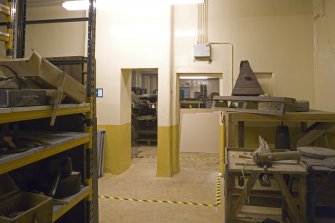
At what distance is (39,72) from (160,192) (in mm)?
3052

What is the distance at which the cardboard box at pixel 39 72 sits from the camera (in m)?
1.61

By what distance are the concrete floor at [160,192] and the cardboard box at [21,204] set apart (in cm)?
169

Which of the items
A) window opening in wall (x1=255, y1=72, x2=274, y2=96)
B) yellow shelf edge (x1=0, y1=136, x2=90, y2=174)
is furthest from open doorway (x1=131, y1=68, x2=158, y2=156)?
yellow shelf edge (x1=0, y1=136, x2=90, y2=174)

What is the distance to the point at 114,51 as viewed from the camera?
5.10 metres

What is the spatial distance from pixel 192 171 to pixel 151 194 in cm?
150

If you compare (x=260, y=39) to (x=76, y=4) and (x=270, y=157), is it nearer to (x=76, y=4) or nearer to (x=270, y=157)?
(x=270, y=157)

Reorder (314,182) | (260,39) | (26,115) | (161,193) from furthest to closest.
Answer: (260,39) → (161,193) → (314,182) → (26,115)

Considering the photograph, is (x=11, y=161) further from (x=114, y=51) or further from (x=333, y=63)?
(x=333, y=63)

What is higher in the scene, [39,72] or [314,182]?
[39,72]

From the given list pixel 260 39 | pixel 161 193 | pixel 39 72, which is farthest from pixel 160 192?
pixel 260 39

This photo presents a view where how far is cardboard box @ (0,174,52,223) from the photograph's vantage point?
143 cm

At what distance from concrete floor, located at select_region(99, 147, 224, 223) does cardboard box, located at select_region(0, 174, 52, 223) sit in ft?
5.53

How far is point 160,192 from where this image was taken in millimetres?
4141

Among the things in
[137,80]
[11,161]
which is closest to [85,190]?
[11,161]
